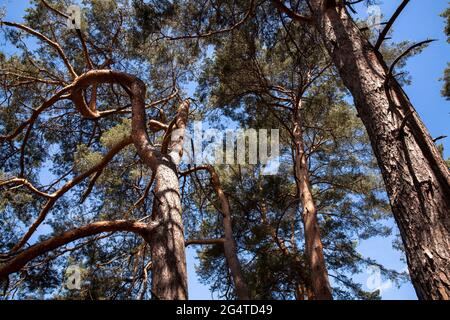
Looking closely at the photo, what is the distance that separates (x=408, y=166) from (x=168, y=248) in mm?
2156

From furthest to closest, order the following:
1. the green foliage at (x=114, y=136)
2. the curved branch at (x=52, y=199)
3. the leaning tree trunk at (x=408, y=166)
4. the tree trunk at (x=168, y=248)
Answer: the green foliage at (x=114, y=136)
the curved branch at (x=52, y=199)
the tree trunk at (x=168, y=248)
the leaning tree trunk at (x=408, y=166)

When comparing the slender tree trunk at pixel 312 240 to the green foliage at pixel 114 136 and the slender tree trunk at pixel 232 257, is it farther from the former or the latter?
the green foliage at pixel 114 136

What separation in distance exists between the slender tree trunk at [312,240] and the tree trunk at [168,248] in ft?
9.25

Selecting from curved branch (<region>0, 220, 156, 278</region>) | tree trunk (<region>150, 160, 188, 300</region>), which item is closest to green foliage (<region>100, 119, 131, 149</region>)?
tree trunk (<region>150, 160, 188, 300</region>)

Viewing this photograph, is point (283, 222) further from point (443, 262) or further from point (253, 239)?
point (443, 262)

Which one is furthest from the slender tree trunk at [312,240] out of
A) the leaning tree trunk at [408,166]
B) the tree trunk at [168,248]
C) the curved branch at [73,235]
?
the leaning tree trunk at [408,166]

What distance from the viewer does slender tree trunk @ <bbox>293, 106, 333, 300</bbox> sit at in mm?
5633

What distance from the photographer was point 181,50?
8820 mm

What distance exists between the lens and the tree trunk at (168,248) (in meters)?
3.27

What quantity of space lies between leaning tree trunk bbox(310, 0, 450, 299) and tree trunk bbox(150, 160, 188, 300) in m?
1.91

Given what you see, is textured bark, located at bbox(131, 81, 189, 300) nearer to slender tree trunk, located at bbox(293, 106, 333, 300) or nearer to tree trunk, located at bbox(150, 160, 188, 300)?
tree trunk, located at bbox(150, 160, 188, 300)
